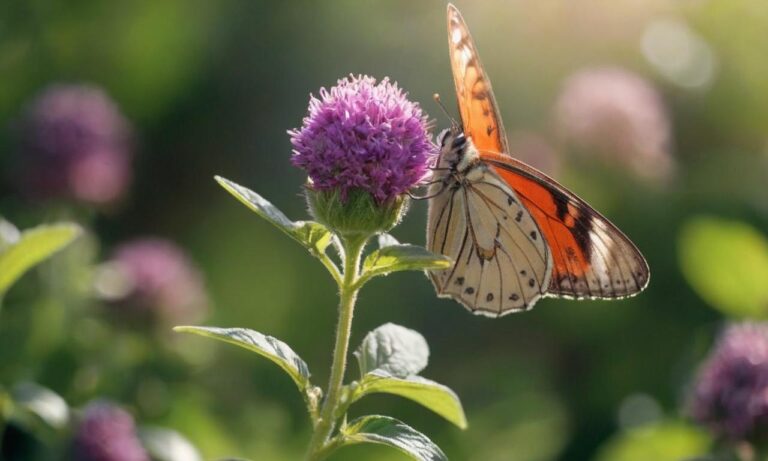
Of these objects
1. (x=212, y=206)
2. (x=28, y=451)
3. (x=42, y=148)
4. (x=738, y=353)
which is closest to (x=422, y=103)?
(x=212, y=206)

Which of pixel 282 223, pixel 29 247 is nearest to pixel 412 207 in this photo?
pixel 29 247

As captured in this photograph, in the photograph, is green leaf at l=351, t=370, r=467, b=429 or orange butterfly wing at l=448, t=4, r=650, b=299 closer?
green leaf at l=351, t=370, r=467, b=429

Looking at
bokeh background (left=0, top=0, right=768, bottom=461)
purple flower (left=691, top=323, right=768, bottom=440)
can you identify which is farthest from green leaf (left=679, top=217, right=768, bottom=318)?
purple flower (left=691, top=323, right=768, bottom=440)

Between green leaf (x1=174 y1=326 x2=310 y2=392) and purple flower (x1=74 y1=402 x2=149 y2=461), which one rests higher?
green leaf (x1=174 y1=326 x2=310 y2=392)

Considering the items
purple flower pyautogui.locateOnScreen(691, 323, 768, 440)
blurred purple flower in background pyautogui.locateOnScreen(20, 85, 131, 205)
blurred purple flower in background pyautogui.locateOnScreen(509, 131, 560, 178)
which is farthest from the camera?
blurred purple flower in background pyautogui.locateOnScreen(509, 131, 560, 178)

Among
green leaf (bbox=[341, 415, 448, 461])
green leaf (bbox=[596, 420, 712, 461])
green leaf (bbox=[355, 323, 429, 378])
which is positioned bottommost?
green leaf (bbox=[596, 420, 712, 461])

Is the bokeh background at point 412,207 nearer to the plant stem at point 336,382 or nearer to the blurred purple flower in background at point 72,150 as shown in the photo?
the blurred purple flower in background at point 72,150

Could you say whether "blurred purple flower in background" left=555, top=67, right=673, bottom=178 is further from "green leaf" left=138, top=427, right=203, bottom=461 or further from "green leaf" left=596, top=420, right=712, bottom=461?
"green leaf" left=138, top=427, right=203, bottom=461
